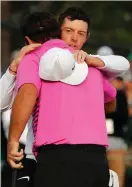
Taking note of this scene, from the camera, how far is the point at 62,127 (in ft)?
14.0

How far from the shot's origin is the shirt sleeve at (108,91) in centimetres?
468

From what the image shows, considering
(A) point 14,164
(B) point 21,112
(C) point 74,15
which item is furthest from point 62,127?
(C) point 74,15

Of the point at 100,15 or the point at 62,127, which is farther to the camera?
the point at 100,15

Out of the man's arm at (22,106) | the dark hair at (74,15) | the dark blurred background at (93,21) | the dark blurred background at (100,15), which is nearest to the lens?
the man's arm at (22,106)

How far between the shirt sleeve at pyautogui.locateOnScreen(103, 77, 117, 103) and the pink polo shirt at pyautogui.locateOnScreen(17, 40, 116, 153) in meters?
0.25

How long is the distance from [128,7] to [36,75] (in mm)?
14246

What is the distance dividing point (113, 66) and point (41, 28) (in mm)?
511

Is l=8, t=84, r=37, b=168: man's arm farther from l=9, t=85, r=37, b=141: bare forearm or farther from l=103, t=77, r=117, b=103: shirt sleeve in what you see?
l=103, t=77, r=117, b=103: shirt sleeve

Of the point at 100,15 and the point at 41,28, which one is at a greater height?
the point at 100,15

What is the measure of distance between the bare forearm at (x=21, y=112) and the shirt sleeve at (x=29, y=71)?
0.06 metres

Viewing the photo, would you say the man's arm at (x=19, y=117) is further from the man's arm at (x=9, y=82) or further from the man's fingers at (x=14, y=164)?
the man's arm at (x=9, y=82)

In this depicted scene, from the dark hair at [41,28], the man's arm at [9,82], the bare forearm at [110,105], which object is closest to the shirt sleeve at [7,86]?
the man's arm at [9,82]

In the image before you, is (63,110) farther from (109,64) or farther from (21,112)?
(109,64)

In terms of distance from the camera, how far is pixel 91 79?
14.6ft
